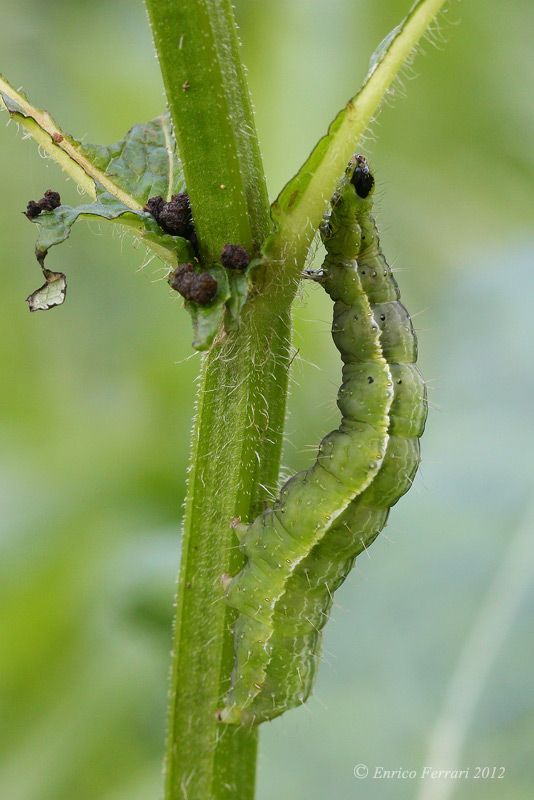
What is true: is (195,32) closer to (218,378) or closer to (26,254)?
(218,378)

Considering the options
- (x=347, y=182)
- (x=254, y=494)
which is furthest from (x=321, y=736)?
(x=347, y=182)

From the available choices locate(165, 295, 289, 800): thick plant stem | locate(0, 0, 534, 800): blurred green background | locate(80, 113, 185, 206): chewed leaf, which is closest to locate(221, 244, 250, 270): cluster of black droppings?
locate(165, 295, 289, 800): thick plant stem

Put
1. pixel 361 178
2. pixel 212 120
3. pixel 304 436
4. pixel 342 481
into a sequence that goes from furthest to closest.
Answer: pixel 304 436 → pixel 342 481 → pixel 361 178 → pixel 212 120

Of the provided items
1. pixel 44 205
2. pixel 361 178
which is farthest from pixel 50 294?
pixel 361 178

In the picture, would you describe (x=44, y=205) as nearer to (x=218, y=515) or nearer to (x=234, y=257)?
(x=234, y=257)

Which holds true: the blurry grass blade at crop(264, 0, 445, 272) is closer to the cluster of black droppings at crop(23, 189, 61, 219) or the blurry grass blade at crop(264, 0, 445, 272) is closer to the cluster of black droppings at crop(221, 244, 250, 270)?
the cluster of black droppings at crop(221, 244, 250, 270)
